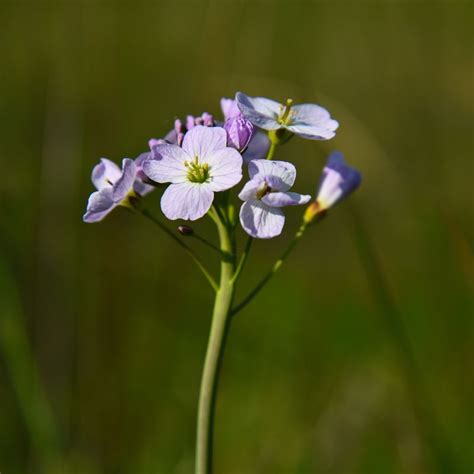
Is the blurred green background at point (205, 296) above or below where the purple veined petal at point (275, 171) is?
below

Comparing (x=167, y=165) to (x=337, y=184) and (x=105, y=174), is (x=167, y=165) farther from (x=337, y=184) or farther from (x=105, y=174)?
(x=337, y=184)

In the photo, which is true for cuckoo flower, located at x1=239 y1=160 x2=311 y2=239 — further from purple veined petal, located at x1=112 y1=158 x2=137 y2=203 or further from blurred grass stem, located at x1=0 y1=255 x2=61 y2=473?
blurred grass stem, located at x1=0 y1=255 x2=61 y2=473

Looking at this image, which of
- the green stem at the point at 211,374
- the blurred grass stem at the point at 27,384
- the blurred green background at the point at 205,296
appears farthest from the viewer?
the blurred green background at the point at 205,296

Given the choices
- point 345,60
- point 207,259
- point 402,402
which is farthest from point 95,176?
point 345,60

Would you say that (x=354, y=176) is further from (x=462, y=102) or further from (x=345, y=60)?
(x=345, y=60)

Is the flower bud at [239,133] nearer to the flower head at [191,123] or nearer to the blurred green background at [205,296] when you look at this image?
the flower head at [191,123]

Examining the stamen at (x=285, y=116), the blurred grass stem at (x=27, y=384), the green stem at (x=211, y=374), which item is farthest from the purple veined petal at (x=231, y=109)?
the blurred grass stem at (x=27, y=384)

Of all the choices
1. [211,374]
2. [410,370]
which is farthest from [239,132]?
[410,370]
